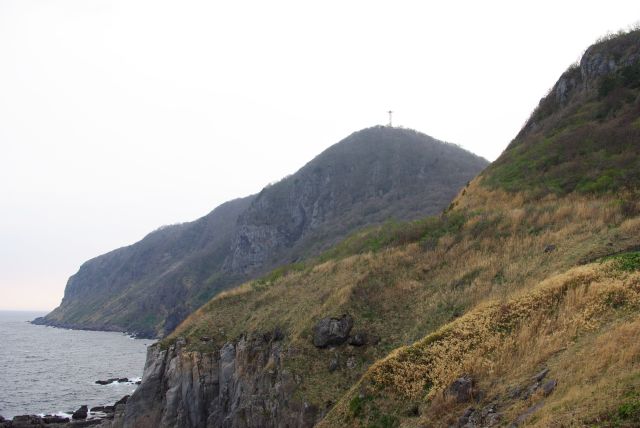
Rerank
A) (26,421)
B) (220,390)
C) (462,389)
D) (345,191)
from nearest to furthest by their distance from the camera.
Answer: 1. (462,389)
2. (220,390)
3. (26,421)
4. (345,191)

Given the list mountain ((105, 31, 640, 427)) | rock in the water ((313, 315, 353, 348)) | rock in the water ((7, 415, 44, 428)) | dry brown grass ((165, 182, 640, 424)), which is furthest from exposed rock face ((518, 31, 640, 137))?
rock in the water ((7, 415, 44, 428))

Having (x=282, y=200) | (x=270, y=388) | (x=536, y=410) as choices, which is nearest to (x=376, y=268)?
(x=270, y=388)

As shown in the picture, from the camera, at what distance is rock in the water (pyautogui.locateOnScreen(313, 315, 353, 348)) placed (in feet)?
71.2

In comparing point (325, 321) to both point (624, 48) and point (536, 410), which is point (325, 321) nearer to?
point (536, 410)

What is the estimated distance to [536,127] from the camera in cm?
4100

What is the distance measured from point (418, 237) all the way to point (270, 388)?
43.1 ft

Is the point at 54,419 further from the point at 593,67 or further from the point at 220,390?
the point at 593,67

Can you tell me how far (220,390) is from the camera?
86.6ft

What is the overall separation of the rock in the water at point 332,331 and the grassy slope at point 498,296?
49cm

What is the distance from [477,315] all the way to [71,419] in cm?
4141

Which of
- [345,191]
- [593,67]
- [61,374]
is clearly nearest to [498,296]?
[593,67]

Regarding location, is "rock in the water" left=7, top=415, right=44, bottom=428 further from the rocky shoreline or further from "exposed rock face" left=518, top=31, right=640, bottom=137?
"exposed rock face" left=518, top=31, right=640, bottom=137

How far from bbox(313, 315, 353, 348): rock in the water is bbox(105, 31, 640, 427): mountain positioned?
0.10 m

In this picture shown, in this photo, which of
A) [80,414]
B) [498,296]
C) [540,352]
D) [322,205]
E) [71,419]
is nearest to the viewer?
[540,352]
